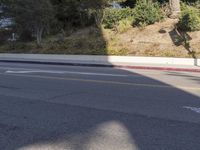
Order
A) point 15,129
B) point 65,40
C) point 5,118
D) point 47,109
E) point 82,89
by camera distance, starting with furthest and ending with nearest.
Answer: point 65,40 < point 82,89 < point 47,109 < point 5,118 < point 15,129

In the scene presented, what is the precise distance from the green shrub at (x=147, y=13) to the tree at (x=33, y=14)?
6117 millimetres

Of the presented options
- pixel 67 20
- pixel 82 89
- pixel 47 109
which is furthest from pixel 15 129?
pixel 67 20

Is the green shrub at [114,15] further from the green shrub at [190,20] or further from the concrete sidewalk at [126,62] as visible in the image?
the concrete sidewalk at [126,62]

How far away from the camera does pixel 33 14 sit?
109 ft

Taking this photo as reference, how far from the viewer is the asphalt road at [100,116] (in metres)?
7.14

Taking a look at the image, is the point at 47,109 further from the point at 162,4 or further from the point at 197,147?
the point at 162,4

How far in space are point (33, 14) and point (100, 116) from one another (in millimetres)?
25115

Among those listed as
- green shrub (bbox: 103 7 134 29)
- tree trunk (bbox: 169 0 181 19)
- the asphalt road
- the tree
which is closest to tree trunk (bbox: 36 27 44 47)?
the tree

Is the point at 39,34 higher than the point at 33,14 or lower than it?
lower

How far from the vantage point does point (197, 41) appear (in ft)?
91.6

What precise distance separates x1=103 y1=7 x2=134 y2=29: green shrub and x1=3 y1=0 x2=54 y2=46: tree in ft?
12.8

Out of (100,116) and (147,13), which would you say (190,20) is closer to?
(147,13)

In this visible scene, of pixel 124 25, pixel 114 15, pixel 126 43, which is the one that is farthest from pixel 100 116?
pixel 114 15

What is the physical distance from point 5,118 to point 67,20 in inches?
1232
